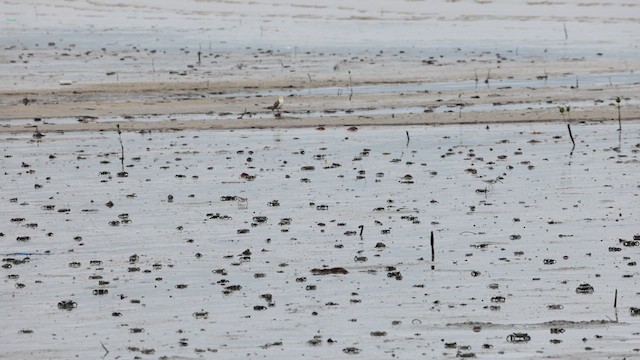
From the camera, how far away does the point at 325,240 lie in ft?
58.9

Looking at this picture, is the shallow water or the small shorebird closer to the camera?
the shallow water

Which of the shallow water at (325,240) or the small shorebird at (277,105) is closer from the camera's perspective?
the shallow water at (325,240)

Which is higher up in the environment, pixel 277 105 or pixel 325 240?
pixel 277 105

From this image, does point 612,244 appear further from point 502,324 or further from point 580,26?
point 580,26

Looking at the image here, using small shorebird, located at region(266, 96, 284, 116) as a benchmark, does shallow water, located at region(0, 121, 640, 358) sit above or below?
below

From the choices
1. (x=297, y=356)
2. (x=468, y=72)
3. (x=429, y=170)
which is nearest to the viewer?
(x=297, y=356)

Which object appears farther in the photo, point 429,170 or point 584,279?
point 429,170

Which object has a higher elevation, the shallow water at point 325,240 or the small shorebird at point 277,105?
the small shorebird at point 277,105

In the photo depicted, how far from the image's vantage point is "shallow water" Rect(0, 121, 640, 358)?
1470cm

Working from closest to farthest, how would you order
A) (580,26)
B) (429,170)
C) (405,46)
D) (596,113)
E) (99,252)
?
(99,252) → (429,170) → (596,113) → (405,46) → (580,26)

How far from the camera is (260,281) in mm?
16344

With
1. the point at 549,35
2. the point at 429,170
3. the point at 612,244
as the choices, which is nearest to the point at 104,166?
the point at 429,170

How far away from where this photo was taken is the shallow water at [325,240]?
14695 mm

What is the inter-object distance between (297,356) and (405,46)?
62.0 ft
